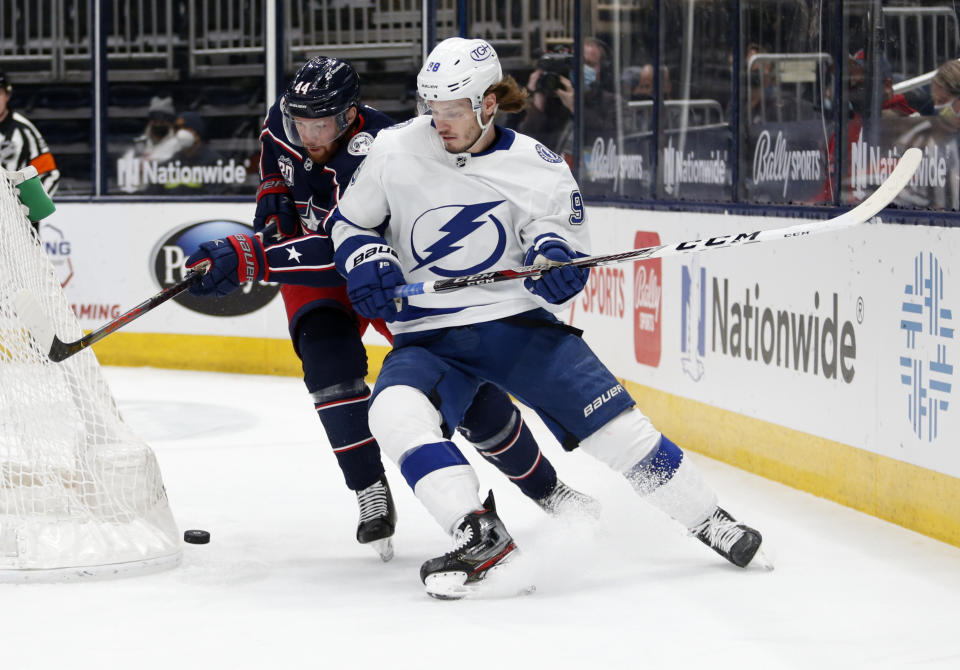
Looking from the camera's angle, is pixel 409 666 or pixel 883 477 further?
pixel 883 477

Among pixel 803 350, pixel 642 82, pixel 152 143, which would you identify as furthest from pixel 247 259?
pixel 152 143

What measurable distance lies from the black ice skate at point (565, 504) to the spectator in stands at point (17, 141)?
13.8ft

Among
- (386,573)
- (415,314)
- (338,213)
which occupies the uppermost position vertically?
(338,213)

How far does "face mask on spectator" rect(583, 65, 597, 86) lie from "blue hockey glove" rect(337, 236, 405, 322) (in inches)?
112

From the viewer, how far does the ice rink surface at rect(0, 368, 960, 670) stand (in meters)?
2.54

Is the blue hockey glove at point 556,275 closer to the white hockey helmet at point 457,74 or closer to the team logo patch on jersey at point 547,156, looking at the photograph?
the team logo patch on jersey at point 547,156

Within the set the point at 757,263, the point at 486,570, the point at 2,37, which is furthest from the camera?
the point at 2,37

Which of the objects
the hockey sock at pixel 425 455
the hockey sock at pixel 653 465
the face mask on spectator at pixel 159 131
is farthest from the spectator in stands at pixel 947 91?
the face mask on spectator at pixel 159 131

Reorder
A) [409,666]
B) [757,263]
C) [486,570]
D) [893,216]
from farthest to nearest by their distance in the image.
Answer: [757,263] < [893,216] < [486,570] < [409,666]

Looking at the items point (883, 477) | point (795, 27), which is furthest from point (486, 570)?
point (795, 27)

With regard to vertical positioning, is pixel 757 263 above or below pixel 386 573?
above

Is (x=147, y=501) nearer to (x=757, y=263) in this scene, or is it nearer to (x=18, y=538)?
(x=18, y=538)

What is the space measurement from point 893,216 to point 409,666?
Answer: 182cm

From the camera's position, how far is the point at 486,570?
2873mm
